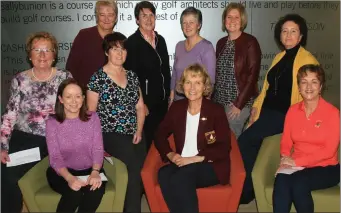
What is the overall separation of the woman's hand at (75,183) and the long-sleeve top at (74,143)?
0.44 feet

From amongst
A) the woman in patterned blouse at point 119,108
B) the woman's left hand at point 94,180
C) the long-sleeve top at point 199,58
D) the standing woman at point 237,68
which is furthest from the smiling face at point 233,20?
the woman's left hand at point 94,180

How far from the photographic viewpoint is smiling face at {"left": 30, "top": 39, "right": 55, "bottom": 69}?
362cm

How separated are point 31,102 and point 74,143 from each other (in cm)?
56

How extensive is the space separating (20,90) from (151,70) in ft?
3.88

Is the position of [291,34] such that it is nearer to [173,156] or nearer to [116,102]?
[173,156]

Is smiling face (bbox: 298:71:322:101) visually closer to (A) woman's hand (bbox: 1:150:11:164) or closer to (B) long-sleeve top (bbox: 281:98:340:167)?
(B) long-sleeve top (bbox: 281:98:340:167)

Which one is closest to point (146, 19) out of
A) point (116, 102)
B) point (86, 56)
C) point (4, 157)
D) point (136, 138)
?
point (86, 56)

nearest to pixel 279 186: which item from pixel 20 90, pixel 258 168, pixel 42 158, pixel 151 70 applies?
pixel 258 168

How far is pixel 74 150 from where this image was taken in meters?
3.37

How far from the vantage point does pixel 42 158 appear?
12.0ft

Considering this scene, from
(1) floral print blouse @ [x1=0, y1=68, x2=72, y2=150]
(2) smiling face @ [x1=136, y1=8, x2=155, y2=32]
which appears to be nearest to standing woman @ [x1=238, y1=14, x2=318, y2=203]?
(2) smiling face @ [x1=136, y1=8, x2=155, y2=32]

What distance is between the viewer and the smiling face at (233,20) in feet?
13.3

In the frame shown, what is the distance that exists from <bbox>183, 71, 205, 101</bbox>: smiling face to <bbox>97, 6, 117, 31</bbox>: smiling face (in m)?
1.12

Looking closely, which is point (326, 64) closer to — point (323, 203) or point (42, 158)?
point (323, 203)
